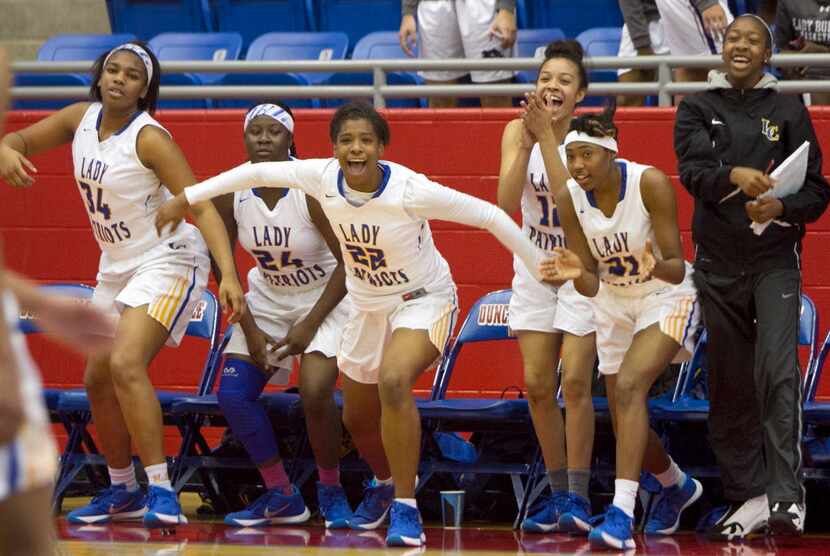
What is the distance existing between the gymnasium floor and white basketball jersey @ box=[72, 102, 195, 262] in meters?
1.27

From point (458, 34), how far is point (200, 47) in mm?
2111

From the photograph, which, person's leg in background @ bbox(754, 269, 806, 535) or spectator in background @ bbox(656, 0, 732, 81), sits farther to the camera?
spectator in background @ bbox(656, 0, 732, 81)

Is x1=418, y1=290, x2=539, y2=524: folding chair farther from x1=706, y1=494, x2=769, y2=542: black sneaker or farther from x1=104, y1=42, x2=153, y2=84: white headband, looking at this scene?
Result: x1=104, y1=42, x2=153, y2=84: white headband

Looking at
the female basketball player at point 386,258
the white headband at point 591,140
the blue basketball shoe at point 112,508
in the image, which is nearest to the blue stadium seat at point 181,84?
the blue basketball shoe at point 112,508

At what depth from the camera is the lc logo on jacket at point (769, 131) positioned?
20.5 ft

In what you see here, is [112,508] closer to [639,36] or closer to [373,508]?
[373,508]

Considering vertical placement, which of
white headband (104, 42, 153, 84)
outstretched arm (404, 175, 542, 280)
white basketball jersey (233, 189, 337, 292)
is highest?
white headband (104, 42, 153, 84)

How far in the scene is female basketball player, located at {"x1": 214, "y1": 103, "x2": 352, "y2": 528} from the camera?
6828mm

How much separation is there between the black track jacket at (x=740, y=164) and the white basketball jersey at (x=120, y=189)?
2.36 meters

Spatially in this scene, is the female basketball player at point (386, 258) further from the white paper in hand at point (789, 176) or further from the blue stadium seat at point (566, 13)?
the blue stadium seat at point (566, 13)

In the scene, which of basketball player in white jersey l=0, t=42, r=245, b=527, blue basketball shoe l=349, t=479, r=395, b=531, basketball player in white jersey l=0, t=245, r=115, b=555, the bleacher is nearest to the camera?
basketball player in white jersey l=0, t=245, r=115, b=555

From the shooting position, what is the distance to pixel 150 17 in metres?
11.3

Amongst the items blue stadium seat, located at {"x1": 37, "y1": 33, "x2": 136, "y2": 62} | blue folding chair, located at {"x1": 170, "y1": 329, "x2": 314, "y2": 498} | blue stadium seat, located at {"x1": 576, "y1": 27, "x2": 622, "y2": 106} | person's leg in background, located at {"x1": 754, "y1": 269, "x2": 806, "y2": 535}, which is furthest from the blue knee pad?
blue stadium seat, located at {"x1": 37, "y1": 33, "x2": 136, "y2": 62}

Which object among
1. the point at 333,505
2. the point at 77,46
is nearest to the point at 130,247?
the point at 333,505
